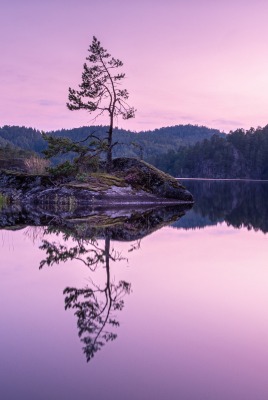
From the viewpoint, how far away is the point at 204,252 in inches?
528

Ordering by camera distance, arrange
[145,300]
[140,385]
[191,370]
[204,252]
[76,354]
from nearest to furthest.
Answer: [140,385]
[191,370]
[76,354]
[145,300]
[204,252]

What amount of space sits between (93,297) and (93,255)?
4.04 metres

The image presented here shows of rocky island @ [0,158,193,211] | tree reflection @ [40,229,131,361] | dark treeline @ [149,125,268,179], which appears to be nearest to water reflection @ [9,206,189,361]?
tree reflection @ [40,229,131,361]

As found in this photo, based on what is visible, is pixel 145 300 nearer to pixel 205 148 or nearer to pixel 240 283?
pixel 240 283

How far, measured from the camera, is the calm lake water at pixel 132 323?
187 inches

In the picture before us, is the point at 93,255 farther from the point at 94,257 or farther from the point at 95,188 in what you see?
Result: the point at 95,188

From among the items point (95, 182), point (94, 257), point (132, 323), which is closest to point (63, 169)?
point (95, 182)

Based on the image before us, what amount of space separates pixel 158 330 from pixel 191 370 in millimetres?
1274

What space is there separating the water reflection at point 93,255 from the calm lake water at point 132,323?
0.03 meters

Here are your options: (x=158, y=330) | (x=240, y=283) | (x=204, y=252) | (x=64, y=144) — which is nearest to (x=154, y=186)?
(x=64, y=144)

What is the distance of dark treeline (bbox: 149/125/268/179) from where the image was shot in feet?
590

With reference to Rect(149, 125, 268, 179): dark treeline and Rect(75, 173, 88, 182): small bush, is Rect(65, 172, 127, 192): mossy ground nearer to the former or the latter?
Rect(75, 173, 88, 182): small bush

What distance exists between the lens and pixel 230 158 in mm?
184000

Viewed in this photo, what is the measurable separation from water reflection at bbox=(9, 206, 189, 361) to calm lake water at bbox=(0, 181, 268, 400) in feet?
0.10
